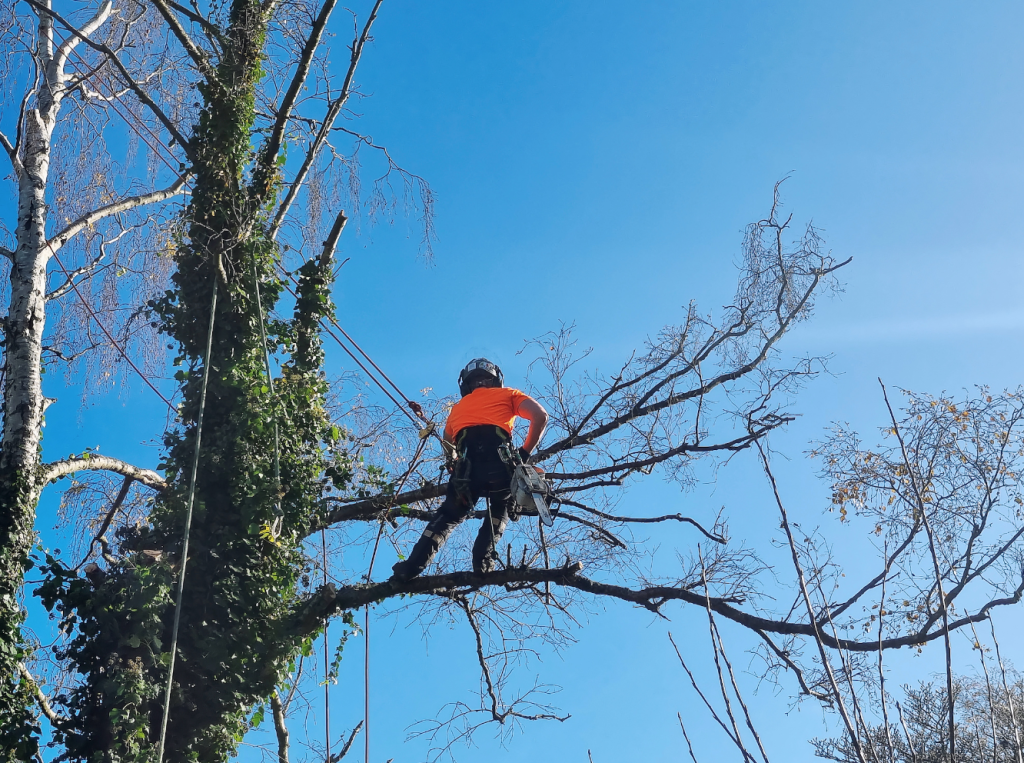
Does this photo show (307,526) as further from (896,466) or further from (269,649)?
(896,466)

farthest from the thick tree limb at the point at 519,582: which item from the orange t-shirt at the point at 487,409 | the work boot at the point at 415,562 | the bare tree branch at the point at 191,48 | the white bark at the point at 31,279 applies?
the bare tree branch at the point at 191,48

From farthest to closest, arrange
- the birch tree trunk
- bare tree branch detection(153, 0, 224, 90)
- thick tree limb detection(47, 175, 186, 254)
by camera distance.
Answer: thick tree limb detection(47, 175, 186, 254) → bare tree branch detection(153, 0, 224, 90) → the birch tree trunk

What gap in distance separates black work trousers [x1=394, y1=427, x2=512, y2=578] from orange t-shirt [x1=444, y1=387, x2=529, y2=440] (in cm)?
9

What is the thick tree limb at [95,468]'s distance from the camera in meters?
6.66

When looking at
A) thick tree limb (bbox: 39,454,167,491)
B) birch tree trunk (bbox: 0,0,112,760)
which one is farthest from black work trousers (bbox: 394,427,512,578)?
birch tree trunk (bbox: 0,0,112,760)

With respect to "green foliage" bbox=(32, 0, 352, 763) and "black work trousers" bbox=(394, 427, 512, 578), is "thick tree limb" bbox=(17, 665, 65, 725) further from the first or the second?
"black work trousers" bbox=(394, 427, 512, 578)

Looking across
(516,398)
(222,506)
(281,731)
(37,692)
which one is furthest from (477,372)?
(37,692)

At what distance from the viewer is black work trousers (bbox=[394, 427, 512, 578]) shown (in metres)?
5.82

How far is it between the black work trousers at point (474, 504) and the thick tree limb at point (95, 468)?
208 cm

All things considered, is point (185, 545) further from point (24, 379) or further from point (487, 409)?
point (24, 379)

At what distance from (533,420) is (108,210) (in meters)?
4.96

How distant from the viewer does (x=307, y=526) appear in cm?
587

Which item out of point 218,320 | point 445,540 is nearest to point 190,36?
point 218,320

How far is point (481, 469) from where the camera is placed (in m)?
5.92
